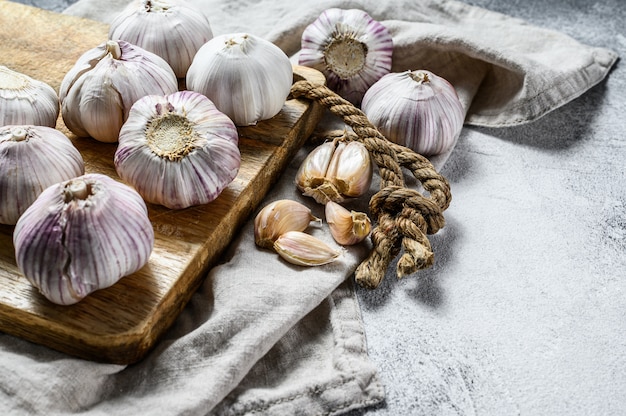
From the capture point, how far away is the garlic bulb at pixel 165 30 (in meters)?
1.16

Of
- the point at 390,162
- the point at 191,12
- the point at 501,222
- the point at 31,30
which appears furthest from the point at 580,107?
the point at 31,30

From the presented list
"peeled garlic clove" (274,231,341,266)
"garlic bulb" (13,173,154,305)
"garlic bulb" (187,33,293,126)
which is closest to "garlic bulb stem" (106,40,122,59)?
"garlic bulb" (187,33,293,126)

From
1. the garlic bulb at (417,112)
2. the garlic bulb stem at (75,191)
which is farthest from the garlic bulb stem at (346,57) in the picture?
the garlic bulb stem at (75,191)

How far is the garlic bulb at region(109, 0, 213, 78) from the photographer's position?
116cm

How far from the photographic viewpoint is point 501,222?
112 cm

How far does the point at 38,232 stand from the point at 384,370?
47 cm

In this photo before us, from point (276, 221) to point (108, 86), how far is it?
328 millimetres

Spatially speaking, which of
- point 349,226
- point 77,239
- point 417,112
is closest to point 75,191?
point 77,239

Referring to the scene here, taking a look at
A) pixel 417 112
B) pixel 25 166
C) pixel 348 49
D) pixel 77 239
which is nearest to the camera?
pixel 77 239

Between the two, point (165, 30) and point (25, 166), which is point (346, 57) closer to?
point (165, 30)

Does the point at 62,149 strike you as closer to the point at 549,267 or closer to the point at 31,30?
the point at 31,30

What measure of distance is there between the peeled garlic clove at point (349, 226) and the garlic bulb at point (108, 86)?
0.34 m

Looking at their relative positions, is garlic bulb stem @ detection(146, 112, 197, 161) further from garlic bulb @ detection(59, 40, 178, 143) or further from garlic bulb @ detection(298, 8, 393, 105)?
garlic bulb @ detection(298, 8, 393, 105)

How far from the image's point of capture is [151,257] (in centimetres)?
91
